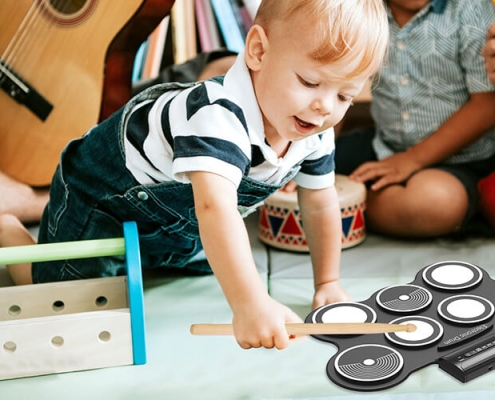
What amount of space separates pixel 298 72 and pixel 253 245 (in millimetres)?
494

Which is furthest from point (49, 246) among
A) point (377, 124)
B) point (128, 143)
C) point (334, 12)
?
point (377, 124)

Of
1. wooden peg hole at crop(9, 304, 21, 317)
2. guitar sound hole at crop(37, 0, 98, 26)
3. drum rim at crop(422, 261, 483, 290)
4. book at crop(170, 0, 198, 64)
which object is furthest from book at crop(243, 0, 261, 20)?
wooden peg hole at crop(9, 304, 21, 317)

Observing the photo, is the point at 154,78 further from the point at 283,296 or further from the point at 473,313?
the point at 473,313

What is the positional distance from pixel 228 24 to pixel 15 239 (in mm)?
673

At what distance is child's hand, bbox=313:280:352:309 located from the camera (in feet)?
3.00

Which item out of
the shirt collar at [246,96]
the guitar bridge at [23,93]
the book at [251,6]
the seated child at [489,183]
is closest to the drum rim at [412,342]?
the shirt collar at [246,96]

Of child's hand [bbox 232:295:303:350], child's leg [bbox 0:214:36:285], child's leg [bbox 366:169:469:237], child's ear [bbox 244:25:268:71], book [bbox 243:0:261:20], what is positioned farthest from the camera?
book [bbox 243:0:261:20]

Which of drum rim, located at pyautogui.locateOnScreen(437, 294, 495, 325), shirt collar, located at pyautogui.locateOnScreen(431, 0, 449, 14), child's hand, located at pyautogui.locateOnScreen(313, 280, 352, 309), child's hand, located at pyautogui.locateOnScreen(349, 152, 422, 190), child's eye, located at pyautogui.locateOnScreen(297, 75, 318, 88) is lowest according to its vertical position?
child's hand, located at pyautogui.locateOnScreen(313, 280, 352, 309)

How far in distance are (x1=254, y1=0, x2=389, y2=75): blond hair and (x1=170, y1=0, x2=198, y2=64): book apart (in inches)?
30.0

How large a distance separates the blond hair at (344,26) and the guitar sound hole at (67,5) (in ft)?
1.67

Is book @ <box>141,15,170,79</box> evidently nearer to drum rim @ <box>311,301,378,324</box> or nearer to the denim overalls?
the denim overalls

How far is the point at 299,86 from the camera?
0.72 meters

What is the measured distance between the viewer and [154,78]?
141 centimetres

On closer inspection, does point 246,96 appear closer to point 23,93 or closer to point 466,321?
point 466,321
